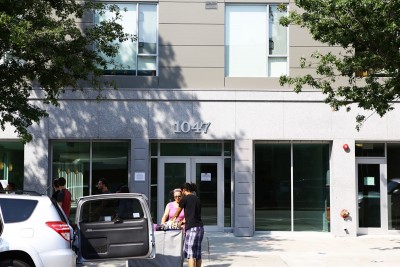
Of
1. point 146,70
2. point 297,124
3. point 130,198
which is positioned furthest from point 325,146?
point 130,198

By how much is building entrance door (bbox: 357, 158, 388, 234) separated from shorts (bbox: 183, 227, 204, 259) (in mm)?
8244

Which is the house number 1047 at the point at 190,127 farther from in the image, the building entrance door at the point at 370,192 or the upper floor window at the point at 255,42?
the building entrance door at the point at 370,192

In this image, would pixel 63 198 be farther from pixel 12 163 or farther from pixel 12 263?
pixel 12 263

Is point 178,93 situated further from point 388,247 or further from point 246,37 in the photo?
point 388,247

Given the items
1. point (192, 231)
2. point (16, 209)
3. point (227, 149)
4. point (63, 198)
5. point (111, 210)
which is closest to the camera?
point (16, 209)

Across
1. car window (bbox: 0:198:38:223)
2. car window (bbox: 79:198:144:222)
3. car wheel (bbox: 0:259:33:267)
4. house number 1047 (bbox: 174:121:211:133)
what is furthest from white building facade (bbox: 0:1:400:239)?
car wheel (bbox: 0:259:33:267)

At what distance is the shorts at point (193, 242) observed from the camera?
10.5 m

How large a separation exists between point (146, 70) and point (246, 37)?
3098 mm

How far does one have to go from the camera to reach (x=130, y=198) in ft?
32.3

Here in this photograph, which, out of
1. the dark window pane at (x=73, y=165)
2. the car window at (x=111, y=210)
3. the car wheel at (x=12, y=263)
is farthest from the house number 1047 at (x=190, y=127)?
the car wheel at (x=12, y=263)

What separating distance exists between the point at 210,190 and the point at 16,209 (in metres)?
9.29

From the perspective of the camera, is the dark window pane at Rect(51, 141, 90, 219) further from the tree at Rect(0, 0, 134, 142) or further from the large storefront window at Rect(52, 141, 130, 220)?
the tree at Rect(0, 0, 134, 142)

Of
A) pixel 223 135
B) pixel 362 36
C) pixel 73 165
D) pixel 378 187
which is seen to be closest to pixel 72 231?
pixel 362 36

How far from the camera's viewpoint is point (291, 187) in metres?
17.5
